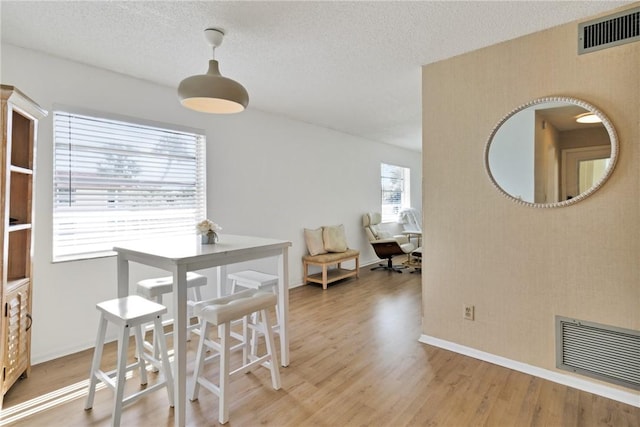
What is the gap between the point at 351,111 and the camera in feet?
13.6

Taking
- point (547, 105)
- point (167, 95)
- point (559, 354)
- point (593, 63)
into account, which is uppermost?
point (167, 95)

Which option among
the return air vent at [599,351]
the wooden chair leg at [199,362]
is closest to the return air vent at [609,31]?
the return air vent at [599,351]

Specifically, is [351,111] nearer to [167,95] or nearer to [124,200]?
[167,95]

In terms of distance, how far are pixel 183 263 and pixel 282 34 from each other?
163cm

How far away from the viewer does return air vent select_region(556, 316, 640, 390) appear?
1.94m

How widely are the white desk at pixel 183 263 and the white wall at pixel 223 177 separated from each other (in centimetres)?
81

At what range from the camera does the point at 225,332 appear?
180 cm

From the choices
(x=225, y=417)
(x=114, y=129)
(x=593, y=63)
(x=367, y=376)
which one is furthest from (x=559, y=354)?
(x=114, y=129)

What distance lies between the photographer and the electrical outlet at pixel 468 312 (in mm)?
2525

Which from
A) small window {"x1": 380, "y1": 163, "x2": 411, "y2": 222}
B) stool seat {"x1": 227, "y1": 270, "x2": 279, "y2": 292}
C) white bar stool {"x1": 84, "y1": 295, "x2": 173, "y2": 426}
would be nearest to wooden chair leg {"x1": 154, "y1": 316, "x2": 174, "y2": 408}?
white bar stool {"x1": 84, "y1": 295, "x2": 173, "y2": 426}

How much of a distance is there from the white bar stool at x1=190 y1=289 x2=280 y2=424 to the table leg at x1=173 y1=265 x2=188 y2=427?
0.13 metres

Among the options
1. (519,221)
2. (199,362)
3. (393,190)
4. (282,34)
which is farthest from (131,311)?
(393,190)

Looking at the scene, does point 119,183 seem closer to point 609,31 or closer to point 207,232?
point 207,232

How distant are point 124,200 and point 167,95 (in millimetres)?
1103
